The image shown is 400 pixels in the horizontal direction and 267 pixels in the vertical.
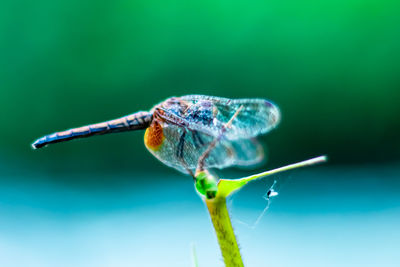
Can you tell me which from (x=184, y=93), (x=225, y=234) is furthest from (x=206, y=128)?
(x=184, y=93)

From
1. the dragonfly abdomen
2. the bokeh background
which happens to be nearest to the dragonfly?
the dragonfly abdomen

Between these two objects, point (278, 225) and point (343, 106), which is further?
point (343, 106)

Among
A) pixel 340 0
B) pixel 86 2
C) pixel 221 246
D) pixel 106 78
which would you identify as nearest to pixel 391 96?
pixel 340 0

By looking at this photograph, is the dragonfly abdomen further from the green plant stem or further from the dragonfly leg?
the green plant stem

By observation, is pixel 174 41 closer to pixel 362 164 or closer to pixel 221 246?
pixel 362 164

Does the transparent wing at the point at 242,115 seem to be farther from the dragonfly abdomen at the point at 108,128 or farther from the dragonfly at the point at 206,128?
the dragonfly abdomen at the point at 108,128

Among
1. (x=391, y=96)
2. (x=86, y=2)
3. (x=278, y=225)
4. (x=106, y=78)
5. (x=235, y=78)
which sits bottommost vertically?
(x=278, y=225)

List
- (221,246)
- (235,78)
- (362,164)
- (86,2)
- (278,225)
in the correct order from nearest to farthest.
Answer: (221,246)
(278,225)
(362,164)
(235,78)
(86,2)
